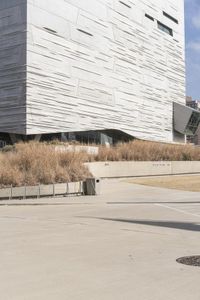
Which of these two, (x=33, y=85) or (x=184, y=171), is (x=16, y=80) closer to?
(x=33, y=85)

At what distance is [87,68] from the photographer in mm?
49656

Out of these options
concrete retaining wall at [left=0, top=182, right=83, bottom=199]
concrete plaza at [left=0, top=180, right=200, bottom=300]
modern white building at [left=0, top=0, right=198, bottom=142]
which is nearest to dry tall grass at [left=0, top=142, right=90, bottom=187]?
concrete retaining wall at [left=0, top=182, right=83, bottom=199]

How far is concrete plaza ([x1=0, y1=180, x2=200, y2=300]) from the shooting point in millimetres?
5961

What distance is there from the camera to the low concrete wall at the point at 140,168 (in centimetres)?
3203

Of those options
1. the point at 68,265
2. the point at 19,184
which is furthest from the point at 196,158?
the point at 68,265

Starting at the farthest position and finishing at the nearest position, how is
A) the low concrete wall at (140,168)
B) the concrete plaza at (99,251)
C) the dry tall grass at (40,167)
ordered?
the low concrete wall at (140,168) → the dry tall grass at (40,167) → the concrete plaza at (99,251)

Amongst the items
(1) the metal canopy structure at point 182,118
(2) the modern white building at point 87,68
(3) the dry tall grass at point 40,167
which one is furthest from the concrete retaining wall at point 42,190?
(1) the metal canopy structure at point 182,118

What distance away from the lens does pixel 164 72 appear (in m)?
67.5

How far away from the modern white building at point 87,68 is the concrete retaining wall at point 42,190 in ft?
68.9

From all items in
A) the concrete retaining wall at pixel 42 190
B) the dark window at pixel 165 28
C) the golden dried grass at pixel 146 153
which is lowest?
the concrete retaining wall at pixel 42 190

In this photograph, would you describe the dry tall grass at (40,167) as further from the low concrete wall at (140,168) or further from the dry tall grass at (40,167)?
the low concrete wall at (140,168)

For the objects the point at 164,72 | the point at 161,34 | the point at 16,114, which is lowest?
the point at 16,114

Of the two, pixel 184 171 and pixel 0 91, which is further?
pixel 0 91

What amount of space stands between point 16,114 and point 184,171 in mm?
14622
